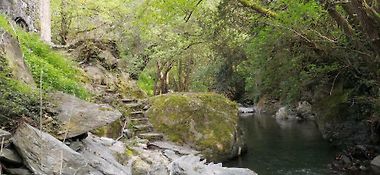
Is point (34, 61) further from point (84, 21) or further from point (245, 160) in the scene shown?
point (84, 21)

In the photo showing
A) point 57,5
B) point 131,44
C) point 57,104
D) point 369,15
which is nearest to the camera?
point 57,104

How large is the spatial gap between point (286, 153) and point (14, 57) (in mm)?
11707

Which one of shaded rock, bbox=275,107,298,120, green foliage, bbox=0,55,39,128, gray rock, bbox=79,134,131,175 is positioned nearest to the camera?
green foliage, bbox=0,55,39,128

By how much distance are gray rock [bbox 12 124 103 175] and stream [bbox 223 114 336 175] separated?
8.87 meters

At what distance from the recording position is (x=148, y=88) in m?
28.6

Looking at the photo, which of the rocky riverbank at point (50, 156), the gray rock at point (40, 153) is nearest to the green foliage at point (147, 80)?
the rocky riverbank at point (50, 156)

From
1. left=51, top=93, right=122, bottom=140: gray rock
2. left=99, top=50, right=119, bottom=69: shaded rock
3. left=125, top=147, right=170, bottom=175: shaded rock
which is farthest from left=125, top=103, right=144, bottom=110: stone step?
left=51, top=93, right=122, bottom=140: gray rock

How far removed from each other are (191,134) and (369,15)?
774 cm

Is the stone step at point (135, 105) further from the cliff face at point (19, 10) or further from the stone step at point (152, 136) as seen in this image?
the cliff face at point (19, 10)

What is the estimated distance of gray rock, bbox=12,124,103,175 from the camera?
418 cm

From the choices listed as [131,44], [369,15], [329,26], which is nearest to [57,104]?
[369,15]

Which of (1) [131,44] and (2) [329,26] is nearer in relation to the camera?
(2) [329,26]

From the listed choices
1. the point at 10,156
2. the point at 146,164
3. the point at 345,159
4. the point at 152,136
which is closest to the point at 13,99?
the point at 10,156

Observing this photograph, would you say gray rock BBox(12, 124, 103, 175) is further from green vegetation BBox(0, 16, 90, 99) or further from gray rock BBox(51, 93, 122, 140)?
green vegetation BBox(0, 16, 90, 99)
